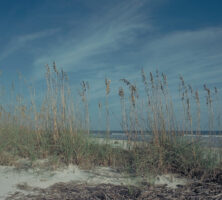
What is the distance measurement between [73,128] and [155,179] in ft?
5.88

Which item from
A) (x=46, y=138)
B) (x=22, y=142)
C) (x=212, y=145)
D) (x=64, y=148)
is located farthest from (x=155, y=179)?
(x=22, y=142)

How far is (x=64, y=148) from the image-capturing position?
404 cm

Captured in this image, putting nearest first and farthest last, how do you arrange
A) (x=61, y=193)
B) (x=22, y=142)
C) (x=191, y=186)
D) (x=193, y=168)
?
1. (x=61, y=193)
2. (x=191, y=186)
3. (x=193, y=168)
4. (x=22, y=142)

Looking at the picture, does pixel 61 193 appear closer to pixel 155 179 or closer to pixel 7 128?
pixel 155 179

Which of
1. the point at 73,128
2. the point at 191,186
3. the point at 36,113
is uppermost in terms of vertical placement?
the point at 36,113

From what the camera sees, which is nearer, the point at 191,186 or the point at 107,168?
the point at 191,186

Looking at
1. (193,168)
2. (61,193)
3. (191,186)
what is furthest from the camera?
(193,168)

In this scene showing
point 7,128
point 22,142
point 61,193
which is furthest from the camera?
point 7,128

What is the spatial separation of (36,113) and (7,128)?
2.10 ft

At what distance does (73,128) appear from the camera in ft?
14.6

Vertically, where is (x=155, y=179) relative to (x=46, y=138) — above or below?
below

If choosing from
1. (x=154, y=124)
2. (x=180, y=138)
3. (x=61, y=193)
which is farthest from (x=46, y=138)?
(x=180, y=138)

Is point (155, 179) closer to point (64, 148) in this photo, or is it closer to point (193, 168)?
point (193, 168)

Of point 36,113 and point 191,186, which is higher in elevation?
point 36,113
